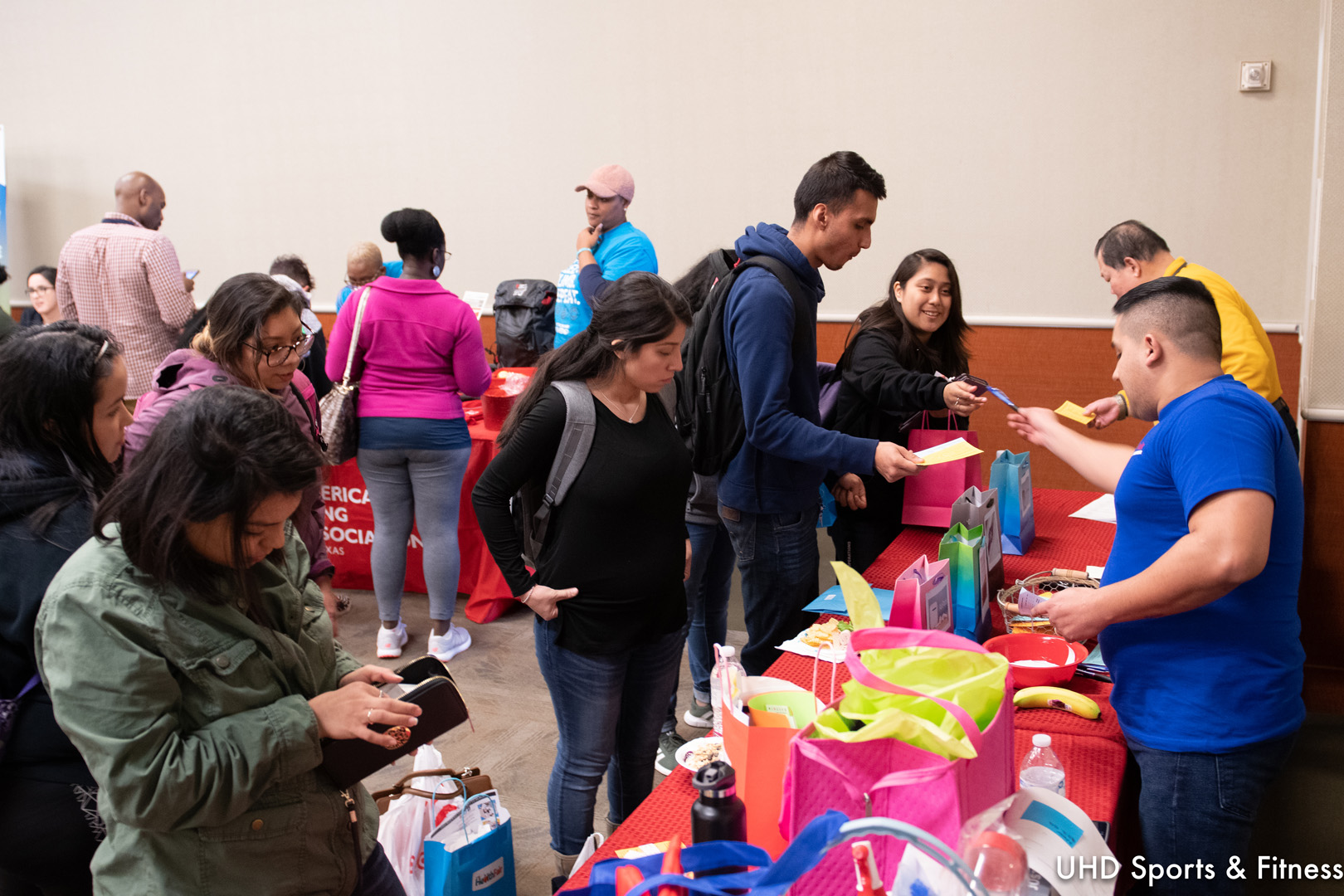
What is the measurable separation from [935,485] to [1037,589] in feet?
1.74

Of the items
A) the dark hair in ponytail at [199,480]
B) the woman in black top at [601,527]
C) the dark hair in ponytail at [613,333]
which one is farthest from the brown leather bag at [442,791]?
the dark hair in ponytail at [199,480]

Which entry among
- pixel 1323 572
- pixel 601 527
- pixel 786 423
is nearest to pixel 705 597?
pixel 786 423

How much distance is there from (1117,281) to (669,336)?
7.07 feet

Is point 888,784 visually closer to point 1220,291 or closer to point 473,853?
point 473,853

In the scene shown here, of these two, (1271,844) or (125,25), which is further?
(125,25)

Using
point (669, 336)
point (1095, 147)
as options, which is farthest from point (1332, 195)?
point (669, 336)

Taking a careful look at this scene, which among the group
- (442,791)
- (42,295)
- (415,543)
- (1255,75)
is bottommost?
(415,543)

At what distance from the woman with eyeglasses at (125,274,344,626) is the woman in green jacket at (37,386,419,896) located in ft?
3.05

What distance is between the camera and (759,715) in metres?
1.35

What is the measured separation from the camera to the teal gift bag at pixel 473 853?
1.81 metres

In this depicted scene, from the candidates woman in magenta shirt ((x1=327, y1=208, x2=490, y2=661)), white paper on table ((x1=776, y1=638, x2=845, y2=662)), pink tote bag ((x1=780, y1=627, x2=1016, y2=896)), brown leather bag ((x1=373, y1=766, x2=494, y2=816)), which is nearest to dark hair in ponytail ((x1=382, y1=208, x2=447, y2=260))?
woman in magenta shirt ((x1=327, y1=208, x2=490, y2=661))

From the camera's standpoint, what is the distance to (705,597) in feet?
9.55

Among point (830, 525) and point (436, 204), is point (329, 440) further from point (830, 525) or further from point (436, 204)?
point (436, 204)

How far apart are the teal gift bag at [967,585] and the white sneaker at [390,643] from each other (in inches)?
96.7
